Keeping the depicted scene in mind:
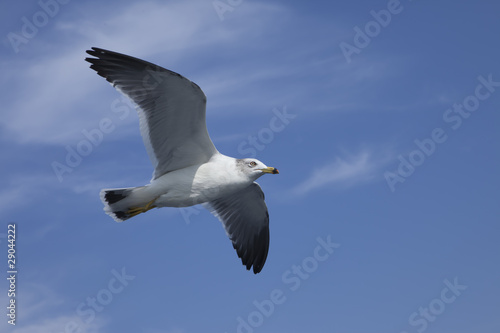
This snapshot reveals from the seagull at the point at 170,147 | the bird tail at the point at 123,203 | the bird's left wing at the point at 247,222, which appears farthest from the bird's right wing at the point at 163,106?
the bird's left wing at the point at 247,222

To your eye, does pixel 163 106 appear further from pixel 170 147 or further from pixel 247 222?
pixel 247 222

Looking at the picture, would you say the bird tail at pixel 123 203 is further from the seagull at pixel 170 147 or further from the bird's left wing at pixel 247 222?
the bird's left wing at pixel 247 222

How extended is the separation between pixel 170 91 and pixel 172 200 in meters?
1.81

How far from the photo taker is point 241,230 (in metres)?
13.9

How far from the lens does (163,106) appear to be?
11.3 metres

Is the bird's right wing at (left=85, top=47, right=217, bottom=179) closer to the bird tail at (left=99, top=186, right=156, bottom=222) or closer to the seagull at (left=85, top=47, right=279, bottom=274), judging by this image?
the seagull at (left=85, top=47, right=279, bottom=274)

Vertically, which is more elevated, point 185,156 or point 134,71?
point 134,71

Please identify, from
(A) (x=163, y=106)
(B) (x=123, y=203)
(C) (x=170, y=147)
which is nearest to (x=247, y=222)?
(C) (x=170, y=147)

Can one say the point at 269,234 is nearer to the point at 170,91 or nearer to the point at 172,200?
the point at 172,200

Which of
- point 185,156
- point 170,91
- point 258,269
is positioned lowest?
point 258,269

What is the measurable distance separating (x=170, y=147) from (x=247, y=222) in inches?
111

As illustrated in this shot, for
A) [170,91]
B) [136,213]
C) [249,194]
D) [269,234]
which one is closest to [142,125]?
[170,91]

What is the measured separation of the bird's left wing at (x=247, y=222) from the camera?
1352cm

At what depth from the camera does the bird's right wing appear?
11070 millimetres
